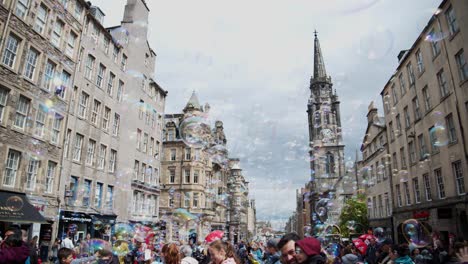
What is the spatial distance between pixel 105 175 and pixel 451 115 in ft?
85.2

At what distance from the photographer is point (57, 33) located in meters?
21.2

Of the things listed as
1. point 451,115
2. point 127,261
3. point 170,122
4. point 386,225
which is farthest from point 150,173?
point 451,115

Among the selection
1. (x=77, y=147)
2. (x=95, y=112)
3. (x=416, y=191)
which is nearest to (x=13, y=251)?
(x=77, y=147)

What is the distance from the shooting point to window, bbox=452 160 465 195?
18594 mm

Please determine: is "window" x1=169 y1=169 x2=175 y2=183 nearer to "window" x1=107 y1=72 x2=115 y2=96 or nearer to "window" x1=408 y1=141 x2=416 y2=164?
"window" x1=107 y1=72 x2=115 y2=96

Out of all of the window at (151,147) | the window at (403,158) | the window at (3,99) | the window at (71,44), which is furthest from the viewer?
the window at (151,147)

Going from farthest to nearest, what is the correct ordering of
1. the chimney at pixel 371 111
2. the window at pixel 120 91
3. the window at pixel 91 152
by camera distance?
1. the chimney at pixel 371 111
2. the window at pixel 120 91
3. the window at pixel 91 152

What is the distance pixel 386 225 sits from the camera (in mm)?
31281

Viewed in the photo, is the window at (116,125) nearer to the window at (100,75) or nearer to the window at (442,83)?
the window at (100,75)

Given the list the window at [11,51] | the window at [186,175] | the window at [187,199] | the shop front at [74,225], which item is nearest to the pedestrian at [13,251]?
the window at [11,51]

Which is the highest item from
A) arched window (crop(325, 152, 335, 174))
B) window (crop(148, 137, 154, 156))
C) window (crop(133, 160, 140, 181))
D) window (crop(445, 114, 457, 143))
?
arched window (crop(325, 152, 335, 174))

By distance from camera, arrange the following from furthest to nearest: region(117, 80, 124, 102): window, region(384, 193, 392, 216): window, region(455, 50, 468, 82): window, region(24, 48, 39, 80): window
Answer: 1. region(384, 193, 392, 216): window
2. region(117, 80, 124, 102): window
3. region(24, 48, 39, 80): window
4. region(455, 50, 468, 82): window

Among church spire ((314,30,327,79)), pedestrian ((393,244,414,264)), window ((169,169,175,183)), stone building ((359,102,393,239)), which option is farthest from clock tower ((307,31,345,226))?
pedestrian ((393,244,414,264))

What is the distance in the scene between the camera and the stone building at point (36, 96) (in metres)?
17.0
